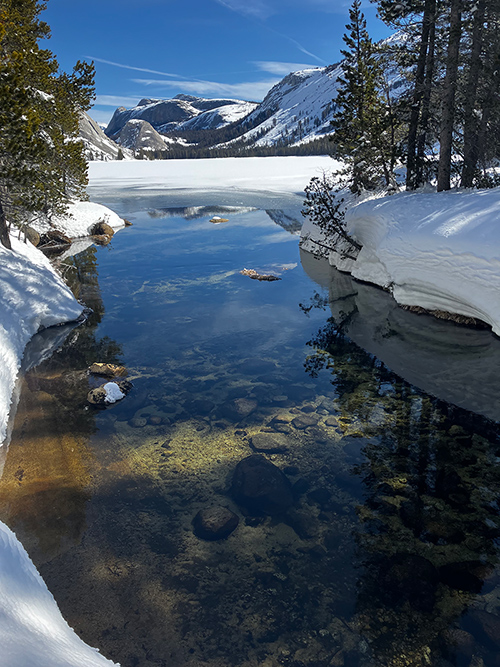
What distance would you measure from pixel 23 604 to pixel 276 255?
23303 millimetres

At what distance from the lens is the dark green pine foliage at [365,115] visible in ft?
71.8

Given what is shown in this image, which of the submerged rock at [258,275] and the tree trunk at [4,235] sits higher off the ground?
the tree trunk at [4,235]

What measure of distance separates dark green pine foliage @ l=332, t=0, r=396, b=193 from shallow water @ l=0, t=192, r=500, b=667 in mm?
11850

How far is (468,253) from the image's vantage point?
1345 cm

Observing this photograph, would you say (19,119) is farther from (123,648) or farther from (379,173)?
(379,173)

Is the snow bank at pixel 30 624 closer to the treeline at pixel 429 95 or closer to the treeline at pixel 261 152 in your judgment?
the treeline at pixel 429 95

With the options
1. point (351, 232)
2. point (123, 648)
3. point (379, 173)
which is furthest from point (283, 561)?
point (379, 173)

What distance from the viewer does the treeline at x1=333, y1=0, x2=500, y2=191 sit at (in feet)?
59.4

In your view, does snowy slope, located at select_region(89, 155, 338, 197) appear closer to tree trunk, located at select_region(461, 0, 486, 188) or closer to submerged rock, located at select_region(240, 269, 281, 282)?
tree trunk, located at select_region(461, 0, 486, 188)

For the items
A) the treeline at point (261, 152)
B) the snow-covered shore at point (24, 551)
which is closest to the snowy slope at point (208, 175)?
the snow-covered shore at point (24, 551)

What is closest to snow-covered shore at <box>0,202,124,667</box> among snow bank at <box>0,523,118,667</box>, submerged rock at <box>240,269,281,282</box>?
snow bank at <box>0,523,118,667</box>

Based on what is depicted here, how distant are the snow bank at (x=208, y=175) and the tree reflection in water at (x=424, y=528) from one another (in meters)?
46.0

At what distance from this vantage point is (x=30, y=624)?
13.8 ft

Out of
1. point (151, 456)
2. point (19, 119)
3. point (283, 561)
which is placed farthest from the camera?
point (19, 119)
